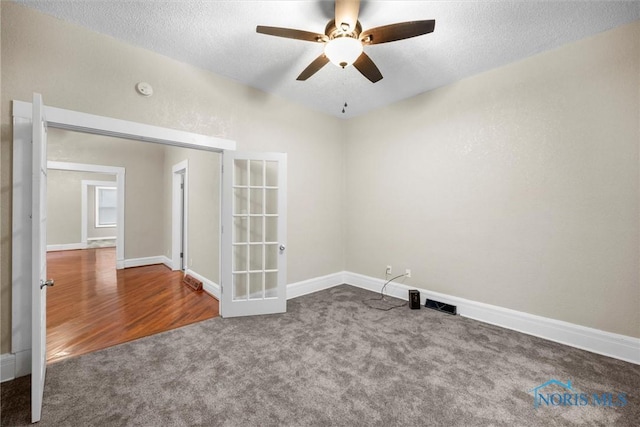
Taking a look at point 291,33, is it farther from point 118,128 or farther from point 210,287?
point 210,287

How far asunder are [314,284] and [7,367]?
3.09 metres

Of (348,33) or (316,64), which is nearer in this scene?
(348,33)

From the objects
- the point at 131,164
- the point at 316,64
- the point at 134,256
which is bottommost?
the point at 134,256

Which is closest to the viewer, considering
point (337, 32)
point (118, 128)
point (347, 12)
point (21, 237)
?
point (347, 12)

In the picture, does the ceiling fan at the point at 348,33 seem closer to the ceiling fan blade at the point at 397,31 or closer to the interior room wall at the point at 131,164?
the ceiling fan blade at the point at 397,31

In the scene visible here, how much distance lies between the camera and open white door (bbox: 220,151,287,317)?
314 cm

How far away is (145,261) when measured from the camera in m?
5.90

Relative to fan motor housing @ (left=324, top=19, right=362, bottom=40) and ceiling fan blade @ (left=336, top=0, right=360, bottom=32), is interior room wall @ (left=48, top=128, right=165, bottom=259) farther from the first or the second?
ceiling fan blade @ (left=336, top=0, right=360, bottom=32)

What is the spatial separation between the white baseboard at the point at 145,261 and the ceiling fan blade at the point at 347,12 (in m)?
5.90

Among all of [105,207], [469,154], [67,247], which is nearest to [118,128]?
[469,154]

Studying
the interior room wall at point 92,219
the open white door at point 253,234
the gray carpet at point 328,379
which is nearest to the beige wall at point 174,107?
the open white door at point 253,234

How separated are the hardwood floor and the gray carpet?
31cm

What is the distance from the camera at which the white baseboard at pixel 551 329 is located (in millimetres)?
2223

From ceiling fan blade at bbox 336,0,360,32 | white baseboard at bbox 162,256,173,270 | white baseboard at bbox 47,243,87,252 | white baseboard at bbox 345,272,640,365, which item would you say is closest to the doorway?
white baseboard at bbox 162,256,173,270
